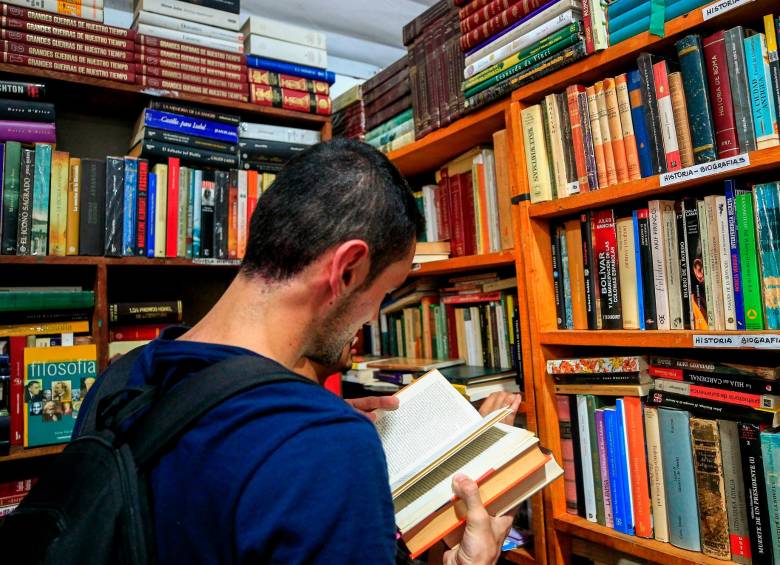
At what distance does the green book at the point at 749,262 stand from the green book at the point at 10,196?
1.79 meters

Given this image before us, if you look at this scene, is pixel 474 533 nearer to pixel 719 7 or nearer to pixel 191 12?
pixel 719 7

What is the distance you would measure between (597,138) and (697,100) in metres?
0.23

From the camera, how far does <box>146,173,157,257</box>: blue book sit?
167 centimetres

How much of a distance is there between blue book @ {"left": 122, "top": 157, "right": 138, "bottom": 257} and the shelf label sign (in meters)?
1.55

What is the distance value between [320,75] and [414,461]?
1616 millimetres

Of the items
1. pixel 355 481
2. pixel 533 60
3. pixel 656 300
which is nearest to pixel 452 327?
pixel 656 300

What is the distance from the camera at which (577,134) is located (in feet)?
4.22

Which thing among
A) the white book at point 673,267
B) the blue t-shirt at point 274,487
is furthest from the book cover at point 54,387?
the white book at point 673,267

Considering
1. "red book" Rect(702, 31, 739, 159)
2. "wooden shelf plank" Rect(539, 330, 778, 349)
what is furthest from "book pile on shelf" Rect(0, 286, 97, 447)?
"red book" Rect(702, 31, 739, 159)

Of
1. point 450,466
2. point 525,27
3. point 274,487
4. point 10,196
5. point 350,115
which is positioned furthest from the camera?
point 350,115

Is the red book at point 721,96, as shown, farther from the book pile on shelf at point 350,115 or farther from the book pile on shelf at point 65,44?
the book pile on shelf at point 65,44

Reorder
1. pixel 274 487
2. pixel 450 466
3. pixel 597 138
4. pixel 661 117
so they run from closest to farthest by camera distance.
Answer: pixel 274 487, pixel 450 466, pixel 661 117, pixel 597 138

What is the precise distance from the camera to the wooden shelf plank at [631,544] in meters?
1.07

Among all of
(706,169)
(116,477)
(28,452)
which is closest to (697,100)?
(706,169)
